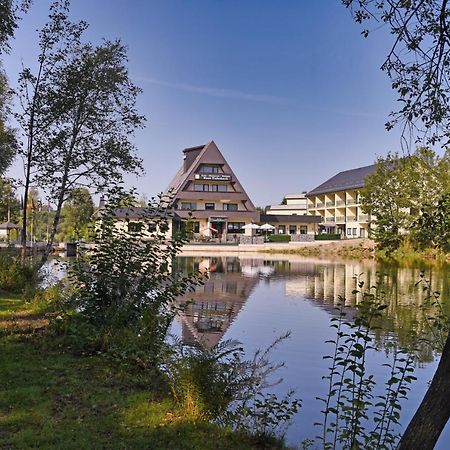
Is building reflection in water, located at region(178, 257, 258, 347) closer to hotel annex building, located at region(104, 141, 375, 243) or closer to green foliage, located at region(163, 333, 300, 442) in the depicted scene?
green foliage, located at region(163, 333, 300, 442)

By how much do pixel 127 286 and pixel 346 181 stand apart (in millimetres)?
65198

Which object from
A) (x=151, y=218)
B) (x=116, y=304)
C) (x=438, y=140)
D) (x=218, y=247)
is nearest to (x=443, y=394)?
(x=438, y=140)

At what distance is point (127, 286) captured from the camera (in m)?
7.25

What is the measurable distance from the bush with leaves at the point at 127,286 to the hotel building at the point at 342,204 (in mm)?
56075

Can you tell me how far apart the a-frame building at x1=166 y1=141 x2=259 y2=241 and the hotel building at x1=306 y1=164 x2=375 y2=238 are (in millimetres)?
13657

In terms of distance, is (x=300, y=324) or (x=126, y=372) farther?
(x=300, y=324)

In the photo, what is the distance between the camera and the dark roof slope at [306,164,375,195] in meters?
64.8

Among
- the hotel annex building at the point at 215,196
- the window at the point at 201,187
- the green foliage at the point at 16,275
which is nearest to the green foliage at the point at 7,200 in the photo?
the green foliage at the point at 16,275

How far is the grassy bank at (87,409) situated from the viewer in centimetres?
410

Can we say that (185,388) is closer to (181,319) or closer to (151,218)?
(151,218)

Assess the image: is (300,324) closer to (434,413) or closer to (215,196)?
(434,413)

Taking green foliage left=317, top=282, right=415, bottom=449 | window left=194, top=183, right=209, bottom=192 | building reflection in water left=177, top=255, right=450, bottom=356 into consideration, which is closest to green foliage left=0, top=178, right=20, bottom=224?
building reflection in water left=177, top=255, right=450, bottom=356

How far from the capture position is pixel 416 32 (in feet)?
12.9

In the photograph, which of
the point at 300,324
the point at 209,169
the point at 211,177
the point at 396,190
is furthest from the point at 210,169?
the point at 300,324
